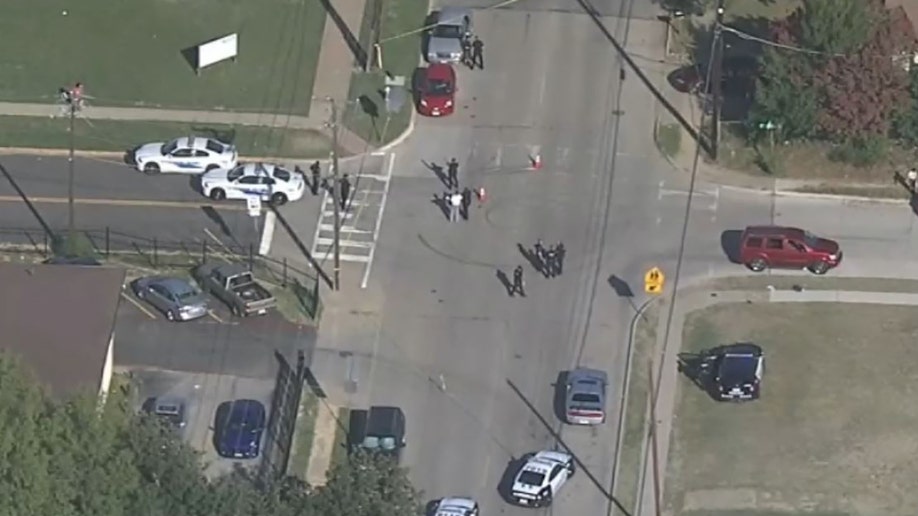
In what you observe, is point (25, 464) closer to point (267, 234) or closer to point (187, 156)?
point (267, 234)

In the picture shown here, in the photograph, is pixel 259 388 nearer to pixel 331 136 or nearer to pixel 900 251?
pixel 331 136

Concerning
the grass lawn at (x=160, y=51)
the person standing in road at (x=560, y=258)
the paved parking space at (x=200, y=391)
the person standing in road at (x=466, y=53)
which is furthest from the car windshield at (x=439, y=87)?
the paved parking space at (x=200, y=391)

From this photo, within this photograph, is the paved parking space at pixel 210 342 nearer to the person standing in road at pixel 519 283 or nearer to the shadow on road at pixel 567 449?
the person standing in road at pixel 519 283

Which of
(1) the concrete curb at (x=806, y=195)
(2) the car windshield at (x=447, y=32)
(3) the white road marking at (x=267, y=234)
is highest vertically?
(2) the car windshield at (x=447, y=32)

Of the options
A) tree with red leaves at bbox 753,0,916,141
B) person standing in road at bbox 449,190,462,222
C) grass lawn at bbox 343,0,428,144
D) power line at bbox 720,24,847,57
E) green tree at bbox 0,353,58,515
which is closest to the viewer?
green tree at bbox 0,353,58,515

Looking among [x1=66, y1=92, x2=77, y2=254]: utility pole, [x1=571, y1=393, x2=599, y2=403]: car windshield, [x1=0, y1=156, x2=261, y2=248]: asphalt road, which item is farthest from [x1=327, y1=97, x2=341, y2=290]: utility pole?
[x1=571, y1=393, x2=599, y2=403]: car windshield

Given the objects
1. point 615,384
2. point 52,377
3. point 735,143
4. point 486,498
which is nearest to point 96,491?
point 52,377

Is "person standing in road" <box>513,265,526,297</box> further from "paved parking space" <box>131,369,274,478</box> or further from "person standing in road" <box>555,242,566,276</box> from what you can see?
"paved parking space" <box>131,369,274,478</box>

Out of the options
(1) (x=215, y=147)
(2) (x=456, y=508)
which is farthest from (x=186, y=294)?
(2) (x=456, y=508)
